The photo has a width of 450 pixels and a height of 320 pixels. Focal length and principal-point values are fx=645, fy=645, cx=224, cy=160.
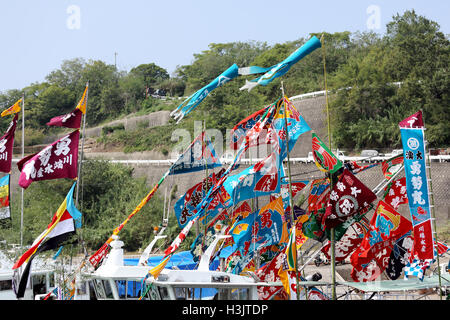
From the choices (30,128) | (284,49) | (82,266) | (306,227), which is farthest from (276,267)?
(30,128)

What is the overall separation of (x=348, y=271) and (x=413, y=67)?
2043 cm

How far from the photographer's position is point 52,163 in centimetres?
1830

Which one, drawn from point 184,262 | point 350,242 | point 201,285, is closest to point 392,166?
point 350,242

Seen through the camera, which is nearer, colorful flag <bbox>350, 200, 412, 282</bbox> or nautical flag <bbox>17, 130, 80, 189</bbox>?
nautical flag <bbox>17, 130, 80, 189</bbox>

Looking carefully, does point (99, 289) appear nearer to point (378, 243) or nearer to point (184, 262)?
point (184, 262)

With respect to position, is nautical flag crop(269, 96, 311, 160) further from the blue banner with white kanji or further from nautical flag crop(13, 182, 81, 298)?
nautical flag crop(13, 182, 81, 298)

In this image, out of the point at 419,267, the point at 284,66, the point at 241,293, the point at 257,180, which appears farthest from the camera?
the point at 257,180

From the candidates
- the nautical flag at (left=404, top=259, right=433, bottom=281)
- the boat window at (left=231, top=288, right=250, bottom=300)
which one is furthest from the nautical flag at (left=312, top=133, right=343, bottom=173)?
the boat window at (left=231, top=288, right=250, bottom=300)

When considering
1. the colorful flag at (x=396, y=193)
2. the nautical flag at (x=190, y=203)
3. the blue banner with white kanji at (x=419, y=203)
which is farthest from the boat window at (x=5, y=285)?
the blue banner with white kanji at (x=419, y=203)

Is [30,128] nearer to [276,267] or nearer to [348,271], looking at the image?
[348,271]

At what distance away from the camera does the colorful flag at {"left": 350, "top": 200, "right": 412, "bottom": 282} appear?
1805 centimetres

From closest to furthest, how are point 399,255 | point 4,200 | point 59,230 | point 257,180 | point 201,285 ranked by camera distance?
point 201,285 → point 59,230 → point 399,255 → point 257,180 → point 4,200

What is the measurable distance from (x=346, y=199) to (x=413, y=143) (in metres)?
2.44

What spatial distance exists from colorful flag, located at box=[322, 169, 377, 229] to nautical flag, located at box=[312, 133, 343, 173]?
20.6 inches
